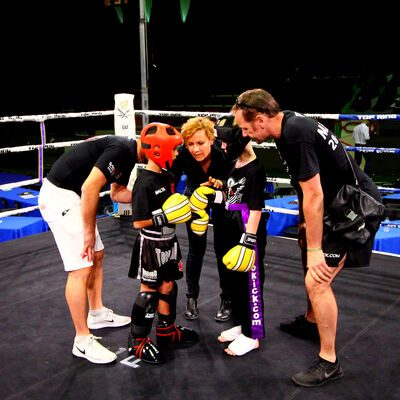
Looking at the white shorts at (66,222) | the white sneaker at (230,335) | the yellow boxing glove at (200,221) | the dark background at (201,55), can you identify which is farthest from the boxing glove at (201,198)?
the dark background at (201,55)

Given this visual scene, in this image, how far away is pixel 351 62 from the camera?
12789 mm

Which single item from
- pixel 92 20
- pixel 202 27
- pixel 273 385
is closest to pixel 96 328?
pixel 273 385

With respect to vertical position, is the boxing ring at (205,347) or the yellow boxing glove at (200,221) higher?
the yellow boxing glove at (200,221)

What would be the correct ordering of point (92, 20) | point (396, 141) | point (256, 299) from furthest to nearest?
point (92, 20) → point (396, 141) → point (256, 299)

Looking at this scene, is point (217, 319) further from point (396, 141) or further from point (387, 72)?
point (387, 72)

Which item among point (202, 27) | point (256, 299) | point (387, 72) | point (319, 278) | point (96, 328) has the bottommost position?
point (96, 328)

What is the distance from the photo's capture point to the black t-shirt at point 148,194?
2.01 meters

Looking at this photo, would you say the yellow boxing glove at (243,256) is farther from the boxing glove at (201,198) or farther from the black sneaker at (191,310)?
the black sneaker at (191,310)

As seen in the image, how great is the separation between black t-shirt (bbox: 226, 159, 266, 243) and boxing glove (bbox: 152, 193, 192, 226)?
27 centimetres

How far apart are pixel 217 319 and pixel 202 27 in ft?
46.3

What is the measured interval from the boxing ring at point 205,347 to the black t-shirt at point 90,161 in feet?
2.70

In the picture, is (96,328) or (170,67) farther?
(170,67)

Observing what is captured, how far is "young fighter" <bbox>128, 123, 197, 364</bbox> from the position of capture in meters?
2.00

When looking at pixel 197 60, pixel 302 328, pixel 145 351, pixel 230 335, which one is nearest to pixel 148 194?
pixel 145 351
